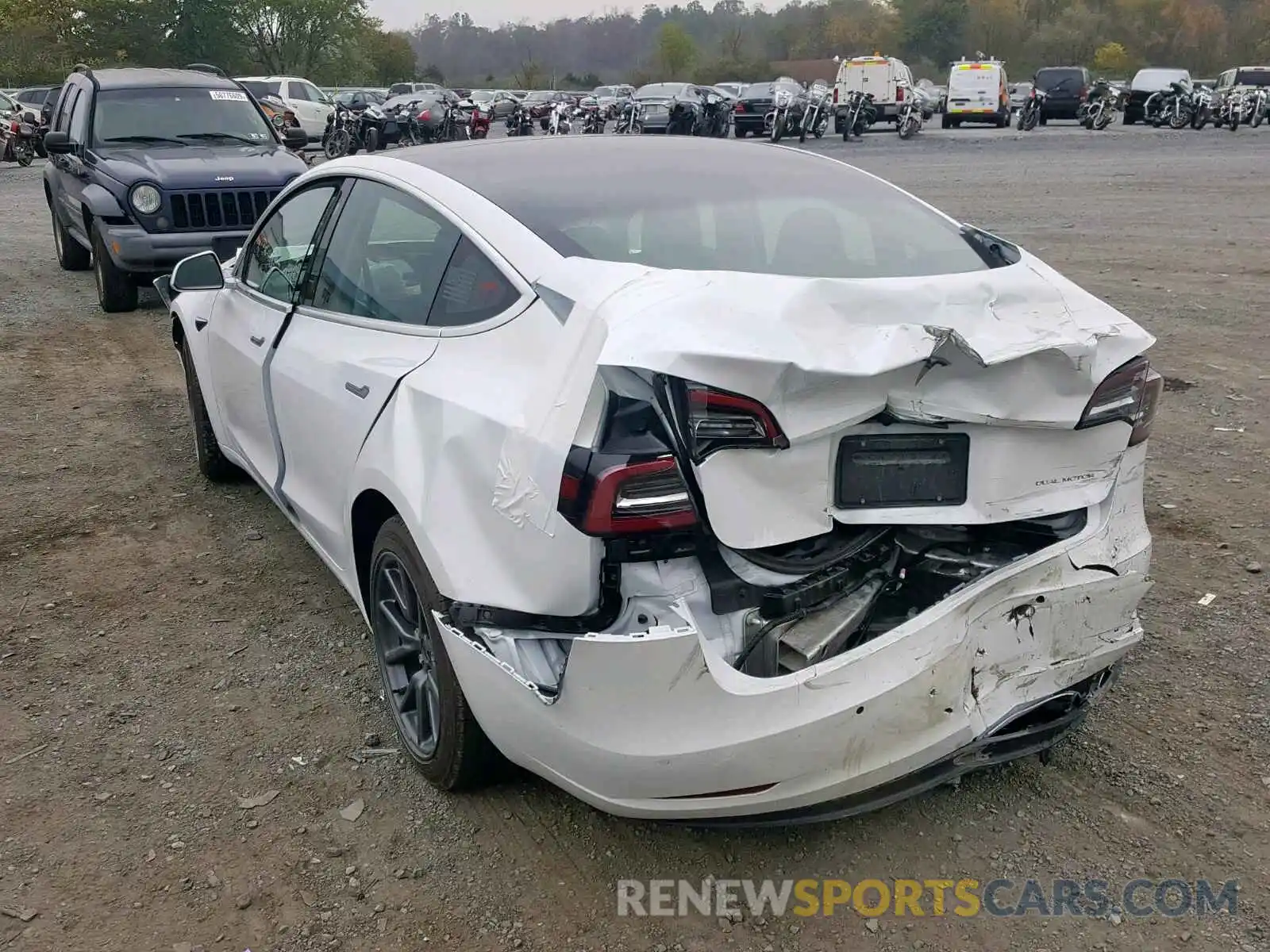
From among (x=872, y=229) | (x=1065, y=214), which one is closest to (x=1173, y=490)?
(x=872, y=229)

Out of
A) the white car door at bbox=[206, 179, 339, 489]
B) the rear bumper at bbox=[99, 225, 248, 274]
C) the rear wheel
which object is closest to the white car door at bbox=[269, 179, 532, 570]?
the white car door at bbox=[206, 179, 339, 489]

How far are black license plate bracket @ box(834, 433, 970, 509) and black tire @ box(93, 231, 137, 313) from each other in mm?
8518

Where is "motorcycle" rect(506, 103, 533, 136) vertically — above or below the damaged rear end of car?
above

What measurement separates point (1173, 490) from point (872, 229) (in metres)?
2.52

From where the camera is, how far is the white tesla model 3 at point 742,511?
90.7 inches

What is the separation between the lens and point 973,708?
8.14ft

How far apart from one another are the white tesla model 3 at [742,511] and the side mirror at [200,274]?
5.69ft

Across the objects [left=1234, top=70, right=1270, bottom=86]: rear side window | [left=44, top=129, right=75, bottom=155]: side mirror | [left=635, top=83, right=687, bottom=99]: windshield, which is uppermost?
[left=1234, top=70, right=1270, bottom=86]: rear side window

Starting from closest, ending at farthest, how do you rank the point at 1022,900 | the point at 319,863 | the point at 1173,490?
the point at 1022,900 → the point at 319,863 → the point at 1173,490

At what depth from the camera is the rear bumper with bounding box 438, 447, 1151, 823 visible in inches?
90.6

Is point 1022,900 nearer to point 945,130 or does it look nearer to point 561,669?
point 561,669

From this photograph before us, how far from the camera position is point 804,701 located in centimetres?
231

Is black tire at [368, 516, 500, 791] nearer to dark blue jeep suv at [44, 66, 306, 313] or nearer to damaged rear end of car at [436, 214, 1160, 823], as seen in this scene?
damaged rear end of car at [436, 214, 1160, 823]

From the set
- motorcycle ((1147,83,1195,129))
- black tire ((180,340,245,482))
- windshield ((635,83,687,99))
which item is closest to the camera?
black tire ((180,340,245,482))
